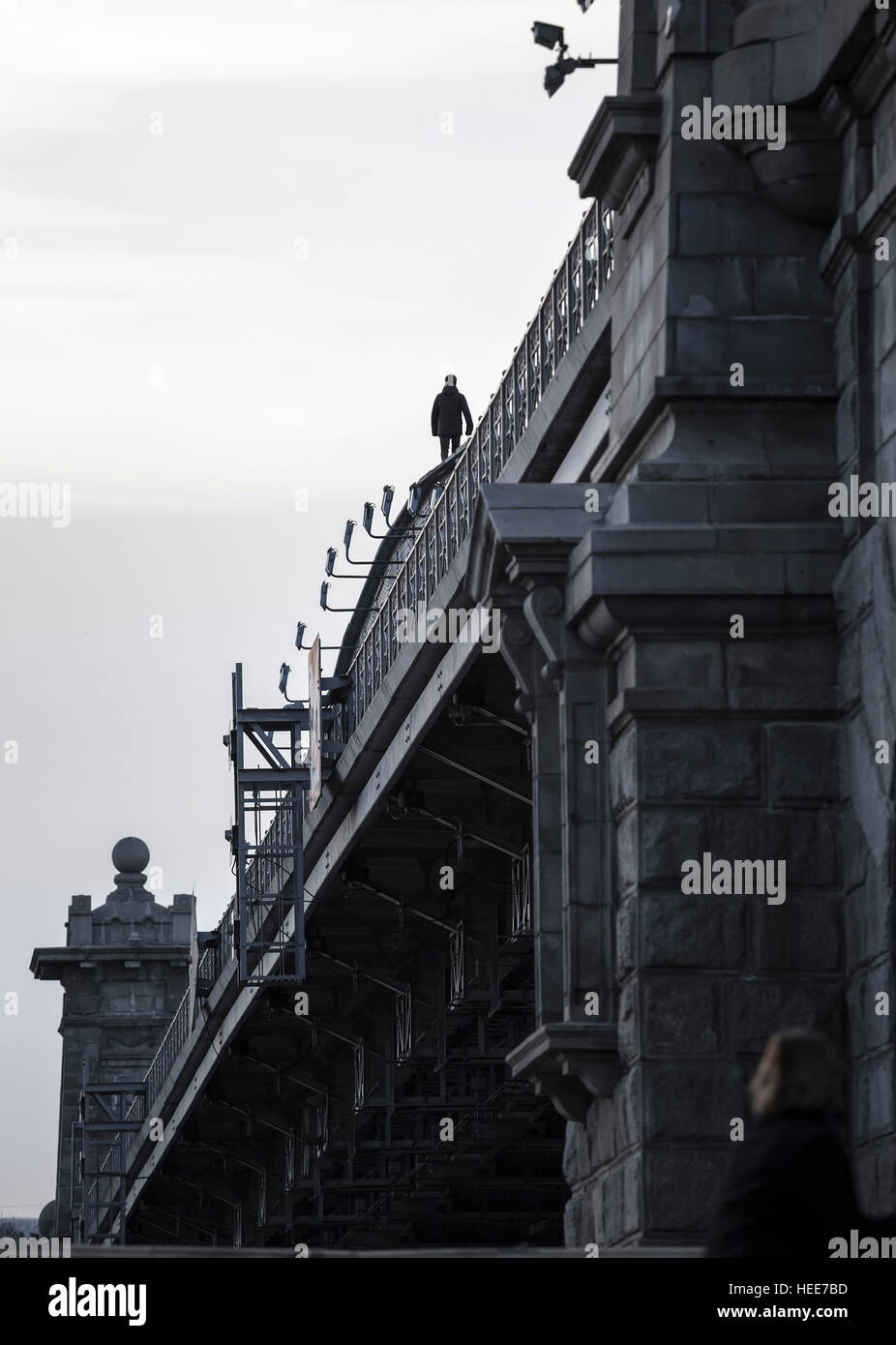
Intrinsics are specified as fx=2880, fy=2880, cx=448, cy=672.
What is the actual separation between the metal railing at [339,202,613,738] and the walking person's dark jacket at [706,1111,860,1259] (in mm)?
13825

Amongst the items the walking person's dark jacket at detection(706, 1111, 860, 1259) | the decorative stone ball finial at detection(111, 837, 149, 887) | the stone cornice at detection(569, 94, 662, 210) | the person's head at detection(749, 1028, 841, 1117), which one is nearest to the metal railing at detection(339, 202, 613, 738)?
the stone cornice at detection(569, 94, 662, 210)

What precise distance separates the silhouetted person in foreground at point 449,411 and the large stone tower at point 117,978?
154 feet

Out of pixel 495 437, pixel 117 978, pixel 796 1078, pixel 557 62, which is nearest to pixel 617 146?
pixel 557 62

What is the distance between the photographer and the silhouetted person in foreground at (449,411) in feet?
142

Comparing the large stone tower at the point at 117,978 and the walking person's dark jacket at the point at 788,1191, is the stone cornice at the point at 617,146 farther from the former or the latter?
the large stone tower at the point at 117,978

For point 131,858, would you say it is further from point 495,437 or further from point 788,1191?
point 788,1191

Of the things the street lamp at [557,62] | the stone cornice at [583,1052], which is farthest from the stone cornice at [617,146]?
the stone cornice at [583,1052]

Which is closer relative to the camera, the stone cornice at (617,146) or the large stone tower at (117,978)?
the stone cornice at (617,146)

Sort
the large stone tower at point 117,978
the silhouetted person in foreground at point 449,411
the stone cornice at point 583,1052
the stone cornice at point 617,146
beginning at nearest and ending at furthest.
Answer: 1. the stone cornice at point 583,1052
2. the stone cornice at point 617,146
3. the silhouetted person in foreground at point 449,411
4. the large stone tower at point 117,978

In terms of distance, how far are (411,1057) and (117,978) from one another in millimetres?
47365

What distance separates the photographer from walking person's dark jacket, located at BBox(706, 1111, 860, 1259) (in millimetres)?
8648

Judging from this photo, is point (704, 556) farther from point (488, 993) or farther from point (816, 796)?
point (488, 993)

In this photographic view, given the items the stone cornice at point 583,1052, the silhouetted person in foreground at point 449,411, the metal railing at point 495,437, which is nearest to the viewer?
the stone cornice at point 583,1052
